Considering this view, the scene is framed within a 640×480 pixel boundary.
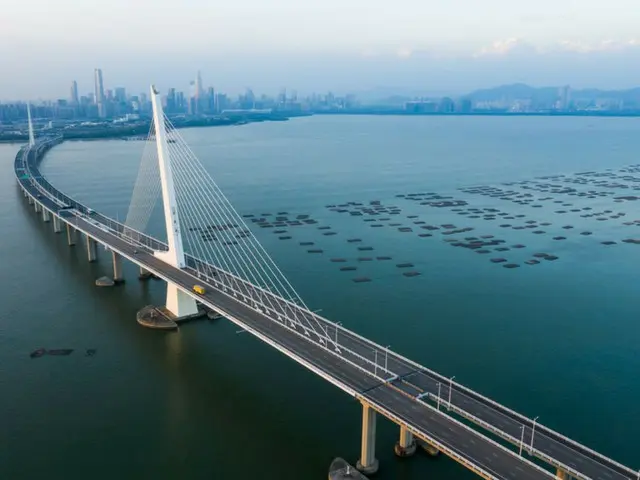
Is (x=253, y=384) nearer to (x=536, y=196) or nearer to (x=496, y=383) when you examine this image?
(x=496, y=383)

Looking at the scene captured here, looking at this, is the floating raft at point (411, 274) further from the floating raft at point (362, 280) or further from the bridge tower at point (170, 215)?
the bridge tower at point (170, 215)

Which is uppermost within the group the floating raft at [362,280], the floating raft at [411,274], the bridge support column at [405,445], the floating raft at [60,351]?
the floating raft at [411,274]

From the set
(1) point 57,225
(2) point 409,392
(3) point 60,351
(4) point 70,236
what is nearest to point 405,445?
(2) point 409,392

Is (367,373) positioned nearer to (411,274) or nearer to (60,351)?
(60,351)

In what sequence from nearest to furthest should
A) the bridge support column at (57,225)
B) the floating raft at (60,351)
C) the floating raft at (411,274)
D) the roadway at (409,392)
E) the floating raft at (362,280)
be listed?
1. the roadway at (409,392)
2. the floating raft at (60,351)
3. the floating raft at (362,280)
4. the floating raft at (411,274)
5. the bridge support column at (57,225)

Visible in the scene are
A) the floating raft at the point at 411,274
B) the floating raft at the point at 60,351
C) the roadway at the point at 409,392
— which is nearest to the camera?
the roadway at the point at 409,392

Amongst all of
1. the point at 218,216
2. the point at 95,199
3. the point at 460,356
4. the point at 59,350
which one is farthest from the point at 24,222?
the point at 460,356

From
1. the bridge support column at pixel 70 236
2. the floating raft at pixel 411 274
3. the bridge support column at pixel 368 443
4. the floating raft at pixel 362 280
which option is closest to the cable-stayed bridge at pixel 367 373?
the bridge support column at pixel 368 443
